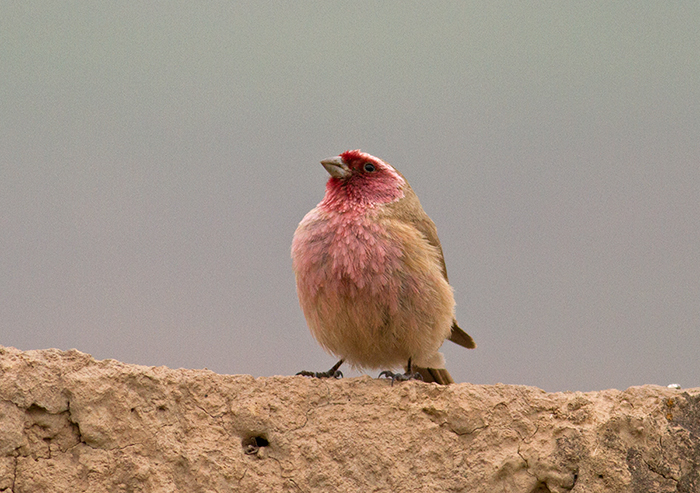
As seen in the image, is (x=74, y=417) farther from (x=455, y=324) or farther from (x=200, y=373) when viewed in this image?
(x=455, y=324)

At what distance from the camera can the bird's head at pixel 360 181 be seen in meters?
5.74

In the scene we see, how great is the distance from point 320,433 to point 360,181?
183 cm

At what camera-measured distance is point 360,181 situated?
19.1 ft

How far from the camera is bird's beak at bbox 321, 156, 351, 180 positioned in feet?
19.1

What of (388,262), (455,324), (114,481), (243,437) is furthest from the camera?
(455,324)

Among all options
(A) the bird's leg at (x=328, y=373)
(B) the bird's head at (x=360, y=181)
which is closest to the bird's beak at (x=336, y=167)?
(B) the bird's head at (x=360, y=181)

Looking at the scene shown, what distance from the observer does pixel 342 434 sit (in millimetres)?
4797

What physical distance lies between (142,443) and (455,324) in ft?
8.59

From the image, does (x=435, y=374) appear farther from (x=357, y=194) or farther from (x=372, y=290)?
(x=357, y=194)

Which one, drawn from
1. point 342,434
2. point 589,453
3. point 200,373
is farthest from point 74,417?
point 589,453

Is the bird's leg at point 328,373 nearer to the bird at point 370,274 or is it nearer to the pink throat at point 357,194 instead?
the bird at point 370,274

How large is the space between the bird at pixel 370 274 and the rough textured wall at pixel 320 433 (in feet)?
1.56

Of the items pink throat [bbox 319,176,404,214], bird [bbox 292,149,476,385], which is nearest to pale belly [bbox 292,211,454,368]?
bird [bbox 292,149,476,385]

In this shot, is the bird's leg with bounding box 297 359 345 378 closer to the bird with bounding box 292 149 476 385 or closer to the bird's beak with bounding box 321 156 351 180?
the bird with bounding box 292 149 476 385
